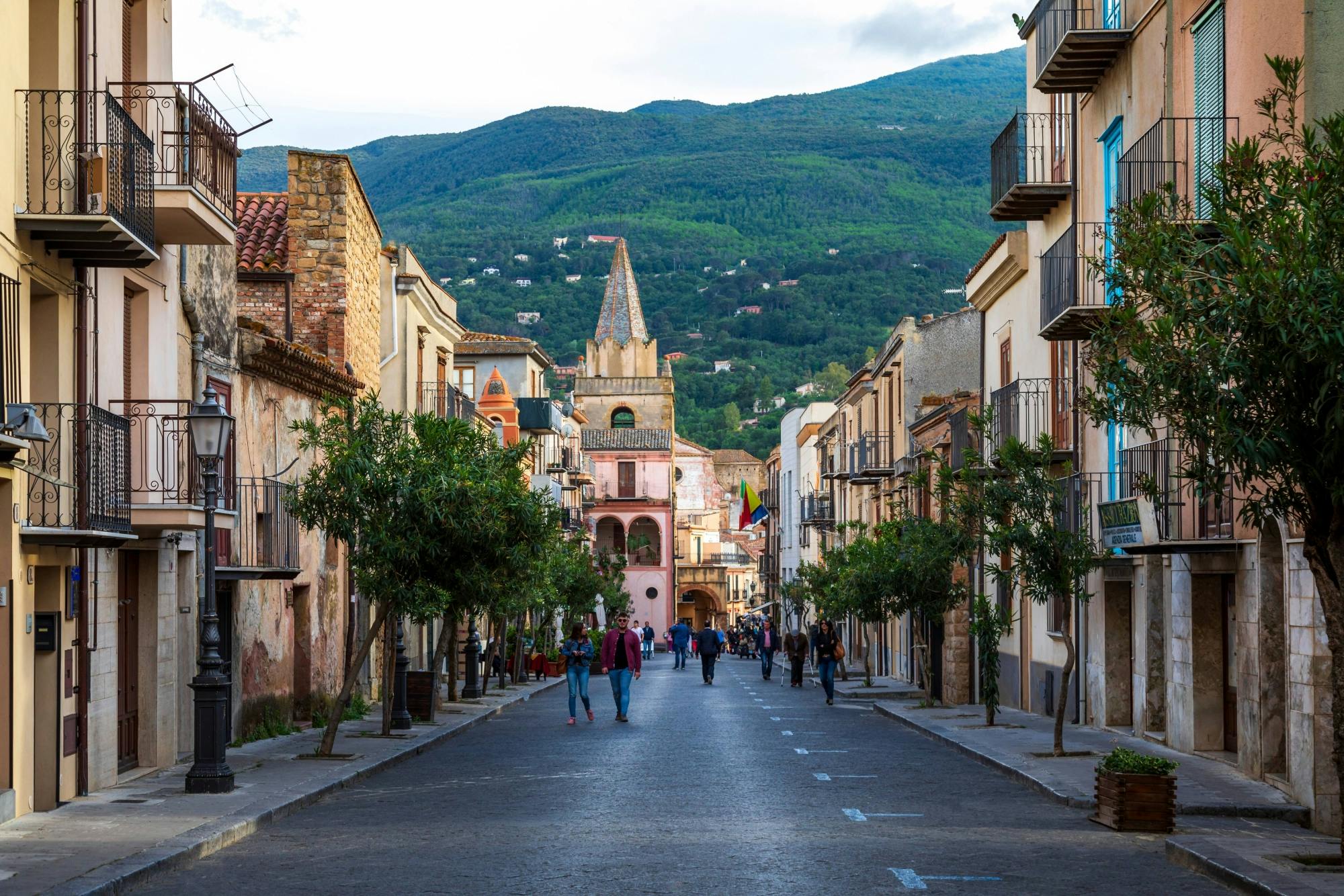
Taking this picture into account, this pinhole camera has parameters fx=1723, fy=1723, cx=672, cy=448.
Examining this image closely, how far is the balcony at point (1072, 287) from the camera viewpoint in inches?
854

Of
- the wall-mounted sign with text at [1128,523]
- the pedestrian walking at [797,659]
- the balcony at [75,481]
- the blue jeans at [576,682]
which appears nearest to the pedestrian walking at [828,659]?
the blue jeans at [576,682]

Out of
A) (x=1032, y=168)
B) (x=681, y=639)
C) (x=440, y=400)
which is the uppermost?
(x=1032, y=168)

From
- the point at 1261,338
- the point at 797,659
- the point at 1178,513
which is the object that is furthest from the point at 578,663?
the point at 1261,338

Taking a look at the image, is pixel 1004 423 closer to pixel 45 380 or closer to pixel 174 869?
pixel 45 380

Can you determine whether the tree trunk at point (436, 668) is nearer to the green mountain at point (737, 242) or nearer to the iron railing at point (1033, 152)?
the iron railing at point (1033, 152)

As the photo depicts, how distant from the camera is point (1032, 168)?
2852 cm

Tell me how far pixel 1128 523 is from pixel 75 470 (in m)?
11.8

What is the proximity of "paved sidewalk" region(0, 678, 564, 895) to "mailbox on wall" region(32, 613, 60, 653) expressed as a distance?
4.78ft

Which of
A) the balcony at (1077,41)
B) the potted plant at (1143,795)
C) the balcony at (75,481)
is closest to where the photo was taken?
the potted plant at (1143,795)

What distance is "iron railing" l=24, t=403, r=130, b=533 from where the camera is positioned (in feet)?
49.4

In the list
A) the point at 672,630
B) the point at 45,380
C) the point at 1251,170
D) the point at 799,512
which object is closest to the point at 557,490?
the point at 672,630

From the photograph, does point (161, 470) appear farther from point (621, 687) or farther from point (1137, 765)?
point (621, 687)

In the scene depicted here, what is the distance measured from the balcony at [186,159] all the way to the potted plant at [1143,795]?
1044cm

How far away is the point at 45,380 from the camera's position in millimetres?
15844
